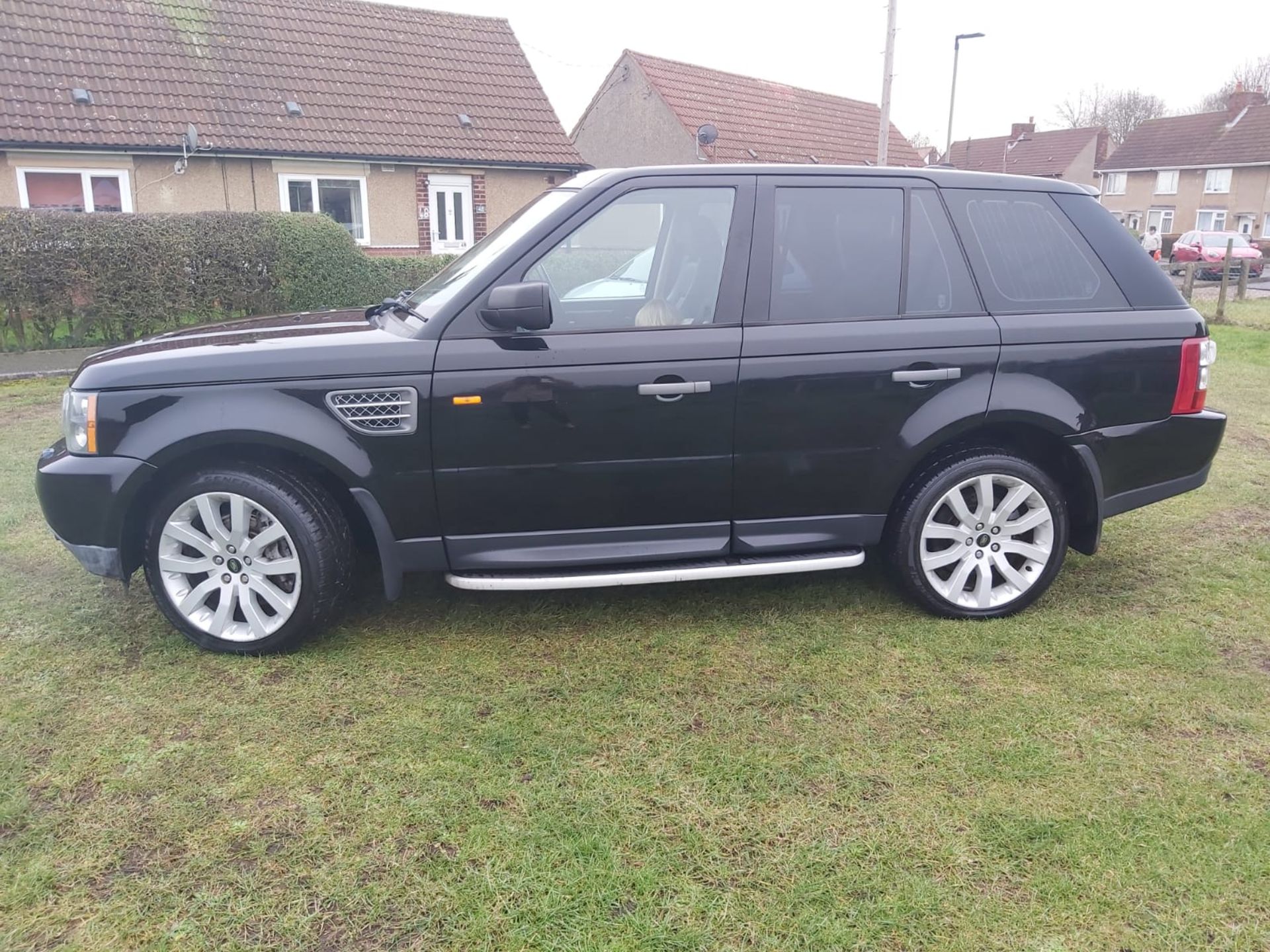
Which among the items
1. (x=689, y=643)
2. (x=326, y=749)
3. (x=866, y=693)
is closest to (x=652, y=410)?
(x=689, y=643)

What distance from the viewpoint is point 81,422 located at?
3668 millimetres

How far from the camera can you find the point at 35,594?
442cm

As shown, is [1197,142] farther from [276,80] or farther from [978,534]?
[978,534]

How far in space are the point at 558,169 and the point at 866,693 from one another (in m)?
19.3

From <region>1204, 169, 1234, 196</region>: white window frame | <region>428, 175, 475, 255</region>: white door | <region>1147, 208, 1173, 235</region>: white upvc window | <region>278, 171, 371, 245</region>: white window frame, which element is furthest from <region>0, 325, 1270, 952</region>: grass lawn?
<region>1147, 208, 1173, 235</region>: white upvc window

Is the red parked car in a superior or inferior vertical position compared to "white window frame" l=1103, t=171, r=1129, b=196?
inferior

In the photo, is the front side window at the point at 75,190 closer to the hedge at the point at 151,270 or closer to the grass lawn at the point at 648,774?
the hedge at the point at 151,270

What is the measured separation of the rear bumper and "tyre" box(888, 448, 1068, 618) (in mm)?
222

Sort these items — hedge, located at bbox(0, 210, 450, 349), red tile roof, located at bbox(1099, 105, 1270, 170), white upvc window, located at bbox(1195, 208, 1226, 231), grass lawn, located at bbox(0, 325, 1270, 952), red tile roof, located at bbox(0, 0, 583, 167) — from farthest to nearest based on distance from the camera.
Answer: white upvc window, located at bbox(1195, 208, 1226, 231), red tile roof, located at bbox(1099, 105, 1270, 170), red tile roof, located at bbox(0, 0, 583, 167), hedge, located at bbox(0, 210, 450, 349), grass lawn, located at bbox(0, 325, 1270, 952)

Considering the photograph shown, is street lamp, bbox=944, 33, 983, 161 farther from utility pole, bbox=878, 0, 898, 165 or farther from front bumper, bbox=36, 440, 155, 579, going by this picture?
front bumper, bbox=36, 440, 155, 579

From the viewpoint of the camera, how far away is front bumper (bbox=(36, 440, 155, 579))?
11.9 feet

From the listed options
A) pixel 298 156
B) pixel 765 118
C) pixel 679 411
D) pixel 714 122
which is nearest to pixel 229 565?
pixel 679 411

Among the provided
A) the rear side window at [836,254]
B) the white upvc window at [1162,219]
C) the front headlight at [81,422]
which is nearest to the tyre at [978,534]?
the rear side window at [836,254]

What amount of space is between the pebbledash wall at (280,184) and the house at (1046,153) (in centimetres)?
4137
